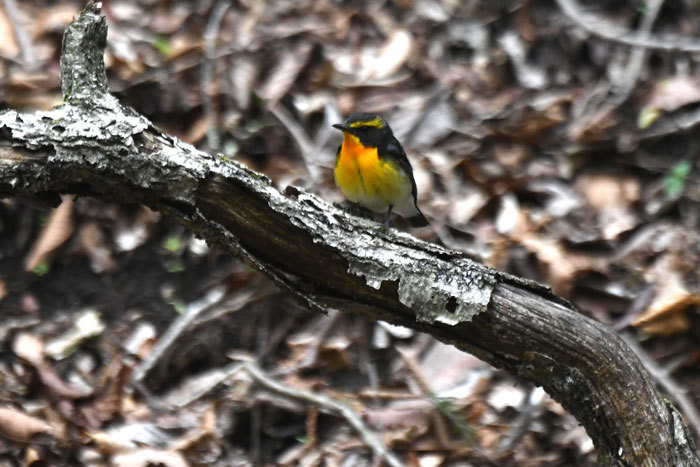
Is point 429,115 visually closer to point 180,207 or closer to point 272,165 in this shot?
point 272,165

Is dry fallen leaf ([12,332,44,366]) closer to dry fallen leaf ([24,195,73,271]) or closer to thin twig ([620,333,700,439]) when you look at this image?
dry fallen leaf ([24,195,73,271])

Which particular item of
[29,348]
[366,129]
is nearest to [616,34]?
[366,129]

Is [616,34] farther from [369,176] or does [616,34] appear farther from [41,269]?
[41,269]

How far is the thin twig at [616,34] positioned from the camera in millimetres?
6746

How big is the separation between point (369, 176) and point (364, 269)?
5.63ft

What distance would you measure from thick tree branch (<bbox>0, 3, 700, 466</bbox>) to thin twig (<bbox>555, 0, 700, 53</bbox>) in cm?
417

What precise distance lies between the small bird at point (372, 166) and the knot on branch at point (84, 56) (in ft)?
6.80

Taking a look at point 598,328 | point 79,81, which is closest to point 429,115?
point 598,328

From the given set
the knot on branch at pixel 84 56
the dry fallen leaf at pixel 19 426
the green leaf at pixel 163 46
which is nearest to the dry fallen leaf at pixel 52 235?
the dry fallen leaf at pixel 19 426

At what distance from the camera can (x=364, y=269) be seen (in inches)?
128

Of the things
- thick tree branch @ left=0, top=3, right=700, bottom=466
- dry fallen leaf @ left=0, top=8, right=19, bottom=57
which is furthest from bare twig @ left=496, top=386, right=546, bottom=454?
dry fallen leaf @ left=0, top=8, right=19, bottom=57

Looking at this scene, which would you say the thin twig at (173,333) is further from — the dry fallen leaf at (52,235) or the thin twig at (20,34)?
the thin twig at (20,34)

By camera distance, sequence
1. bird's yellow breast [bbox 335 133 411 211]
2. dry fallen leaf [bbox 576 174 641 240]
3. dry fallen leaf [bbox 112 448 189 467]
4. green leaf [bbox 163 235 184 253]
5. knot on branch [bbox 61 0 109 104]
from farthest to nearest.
A: dry fallen leaf [bbox 576 174 641 240] < green leaf [bbox 163 235 184 253] < bird's yellow breast [bbox 335 133 411 211] < dry fallen leaf [bbox 112 448 189 467] < knot on branch [bbox 61 0 109 104]

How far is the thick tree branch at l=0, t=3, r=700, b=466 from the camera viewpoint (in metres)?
2.97
